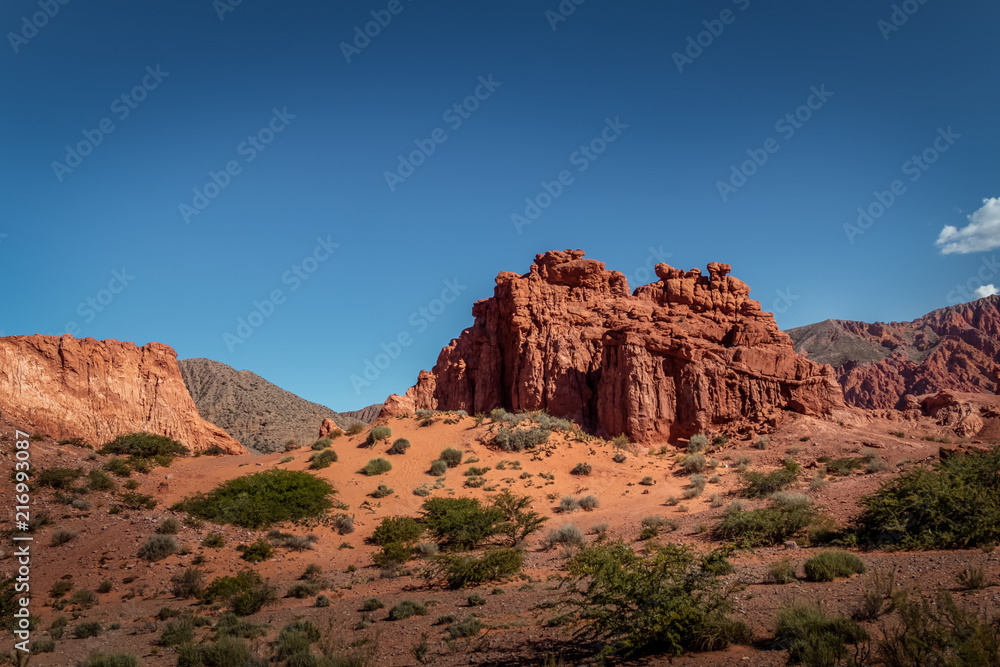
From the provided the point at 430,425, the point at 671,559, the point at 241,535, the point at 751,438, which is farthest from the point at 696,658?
the point at 751,438

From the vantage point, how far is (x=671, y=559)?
7812 mm

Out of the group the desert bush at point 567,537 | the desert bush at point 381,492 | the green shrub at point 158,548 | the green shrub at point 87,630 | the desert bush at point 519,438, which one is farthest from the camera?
the desert bush at point 519,438

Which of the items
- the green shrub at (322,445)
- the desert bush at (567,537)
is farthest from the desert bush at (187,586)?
the green shrub at (322,445)

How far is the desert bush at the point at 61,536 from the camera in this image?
16.4 meters

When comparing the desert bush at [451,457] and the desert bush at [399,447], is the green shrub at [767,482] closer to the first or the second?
the desert bush at [451,457]

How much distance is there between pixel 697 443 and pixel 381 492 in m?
19.1

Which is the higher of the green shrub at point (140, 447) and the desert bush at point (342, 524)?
the green shrub at point (140, 447)

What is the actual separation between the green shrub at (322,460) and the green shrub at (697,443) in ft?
65.3

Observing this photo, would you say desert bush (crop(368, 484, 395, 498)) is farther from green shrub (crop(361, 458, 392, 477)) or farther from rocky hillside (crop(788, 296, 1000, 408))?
rocky hillside (crop(788, 296, 1000, 408))

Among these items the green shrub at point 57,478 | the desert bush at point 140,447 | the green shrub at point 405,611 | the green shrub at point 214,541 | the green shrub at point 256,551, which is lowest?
the green shrub at point 405,611

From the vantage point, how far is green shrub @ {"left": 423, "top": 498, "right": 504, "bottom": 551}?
18.2 metres

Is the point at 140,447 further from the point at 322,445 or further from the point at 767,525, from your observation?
the point at 767,525

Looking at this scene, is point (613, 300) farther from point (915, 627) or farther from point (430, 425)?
point (915, 627)

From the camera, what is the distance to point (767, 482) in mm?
20719
